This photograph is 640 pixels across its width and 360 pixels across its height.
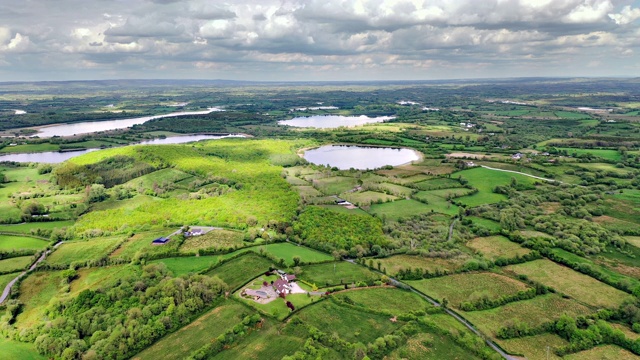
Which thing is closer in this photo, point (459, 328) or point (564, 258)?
point (459, 328)

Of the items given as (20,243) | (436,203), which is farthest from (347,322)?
(20,243)

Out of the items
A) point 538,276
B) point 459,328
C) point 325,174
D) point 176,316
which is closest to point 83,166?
point 325,174

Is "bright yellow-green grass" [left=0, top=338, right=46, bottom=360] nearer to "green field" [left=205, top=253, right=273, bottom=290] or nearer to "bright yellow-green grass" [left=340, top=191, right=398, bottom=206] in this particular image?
"green field" [left=205, top=253, right=273, bottom=290]

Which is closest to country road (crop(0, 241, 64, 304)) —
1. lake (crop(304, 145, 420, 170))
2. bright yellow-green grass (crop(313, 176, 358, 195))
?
bright yellow-green grass (crop(313, 176, 358, 195))

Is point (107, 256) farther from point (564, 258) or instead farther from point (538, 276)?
point (564, 258)

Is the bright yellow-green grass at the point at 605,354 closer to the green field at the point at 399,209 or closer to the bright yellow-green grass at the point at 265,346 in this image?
the bright yellow-green grass at the point at 265,346

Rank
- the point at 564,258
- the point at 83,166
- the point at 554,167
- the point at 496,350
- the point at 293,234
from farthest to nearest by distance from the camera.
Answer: the point at 554,167 → the point at 83,166 → the point at 293,234 → the point at 564,258 → the point at 496,350
